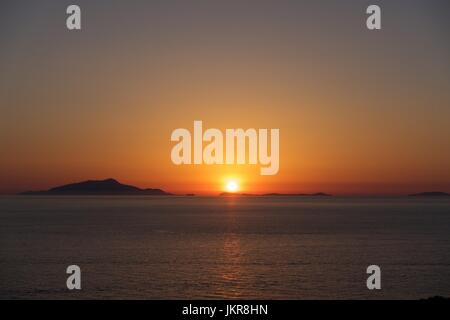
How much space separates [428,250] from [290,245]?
19484 mm

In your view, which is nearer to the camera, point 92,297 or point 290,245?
point 92,297

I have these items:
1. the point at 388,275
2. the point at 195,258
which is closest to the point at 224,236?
the point at 195,258

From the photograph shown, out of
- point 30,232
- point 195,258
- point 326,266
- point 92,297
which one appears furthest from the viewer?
point 30,232

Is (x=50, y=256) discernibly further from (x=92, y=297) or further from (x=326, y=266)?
(x=326, y=266)

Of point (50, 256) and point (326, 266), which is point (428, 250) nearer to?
point (326, 266)

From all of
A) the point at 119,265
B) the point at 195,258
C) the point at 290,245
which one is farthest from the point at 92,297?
the point at 290,245

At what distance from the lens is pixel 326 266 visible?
5603 cm

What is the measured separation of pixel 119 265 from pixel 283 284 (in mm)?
19830
